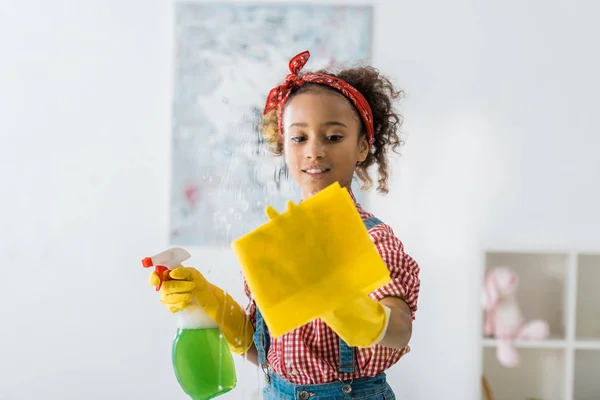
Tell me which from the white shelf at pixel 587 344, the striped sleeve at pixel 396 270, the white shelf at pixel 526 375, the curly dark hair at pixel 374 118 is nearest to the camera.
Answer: the striped sleeve at pixel 396 270

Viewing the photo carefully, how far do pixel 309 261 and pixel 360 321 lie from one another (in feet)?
0.27

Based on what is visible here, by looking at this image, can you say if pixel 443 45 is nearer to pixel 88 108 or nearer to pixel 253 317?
pixel 88 108

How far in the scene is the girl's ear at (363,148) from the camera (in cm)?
95

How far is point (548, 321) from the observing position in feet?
6.19

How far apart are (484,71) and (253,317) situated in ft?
4.10

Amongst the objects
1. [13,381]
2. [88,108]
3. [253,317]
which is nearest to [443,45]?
[88,108]

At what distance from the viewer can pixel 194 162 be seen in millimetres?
1979

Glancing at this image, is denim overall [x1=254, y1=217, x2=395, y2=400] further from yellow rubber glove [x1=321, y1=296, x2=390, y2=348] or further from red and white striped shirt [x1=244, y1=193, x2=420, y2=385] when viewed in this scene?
yellow rubber glove [x1=321, y1=296, x2=390, y2=348]

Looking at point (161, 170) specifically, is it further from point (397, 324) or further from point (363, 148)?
point (397, 324)

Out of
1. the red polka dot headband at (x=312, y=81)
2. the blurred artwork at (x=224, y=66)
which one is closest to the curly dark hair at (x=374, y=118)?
the red polka dot headband at (x=312, y=81)

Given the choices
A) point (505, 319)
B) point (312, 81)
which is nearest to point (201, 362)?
point (312, 81)

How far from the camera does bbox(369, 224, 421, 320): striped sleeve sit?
0.80 m

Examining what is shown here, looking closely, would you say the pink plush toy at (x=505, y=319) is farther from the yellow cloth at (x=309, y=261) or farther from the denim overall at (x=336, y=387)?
the yellow cloth at (x=309, y=261)

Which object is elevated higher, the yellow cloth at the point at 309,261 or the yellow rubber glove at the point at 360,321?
the yellow cloth at the point at 309,261
